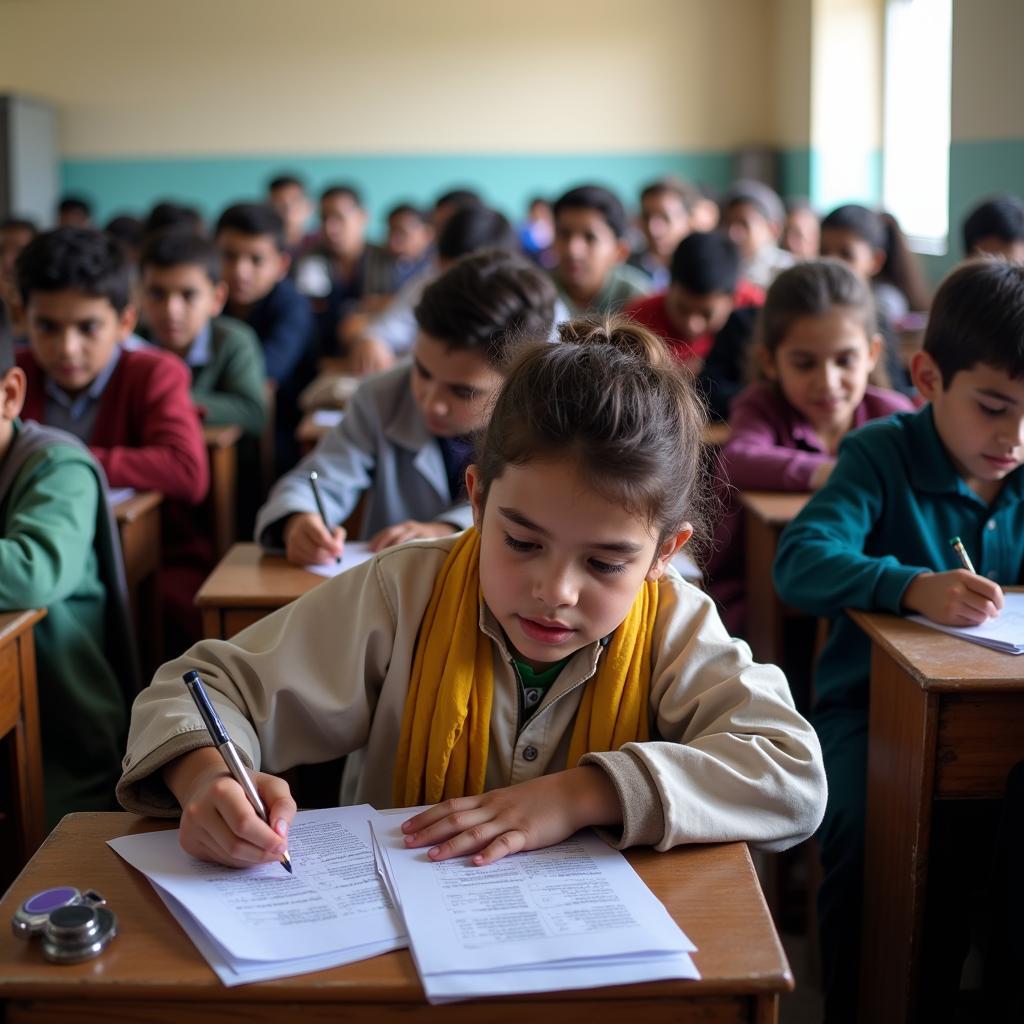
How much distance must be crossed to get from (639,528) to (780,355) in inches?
58.8

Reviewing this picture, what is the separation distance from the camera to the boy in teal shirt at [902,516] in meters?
1.71

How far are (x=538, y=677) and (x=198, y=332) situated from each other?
2.69m

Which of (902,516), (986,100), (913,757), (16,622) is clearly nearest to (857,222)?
(986,100)

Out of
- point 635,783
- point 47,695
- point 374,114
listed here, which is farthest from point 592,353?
point 374,114

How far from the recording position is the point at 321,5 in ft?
34.9

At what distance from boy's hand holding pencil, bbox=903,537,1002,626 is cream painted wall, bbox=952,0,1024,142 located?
3.18m

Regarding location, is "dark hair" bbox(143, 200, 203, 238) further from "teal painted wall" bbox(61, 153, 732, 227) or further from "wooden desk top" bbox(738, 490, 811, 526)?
"teal painted wall" bbox(61, 153, 732, 227)

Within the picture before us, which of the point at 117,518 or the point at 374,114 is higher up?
the point at 374,114

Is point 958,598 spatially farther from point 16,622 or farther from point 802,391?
point 16,622

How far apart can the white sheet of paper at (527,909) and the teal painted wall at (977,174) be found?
159 inches

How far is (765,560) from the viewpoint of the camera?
2367 mm

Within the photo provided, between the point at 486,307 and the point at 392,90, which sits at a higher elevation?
the point at 392,90

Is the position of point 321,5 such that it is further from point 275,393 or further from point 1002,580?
point 1002,580

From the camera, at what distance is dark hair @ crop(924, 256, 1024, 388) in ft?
5.58
